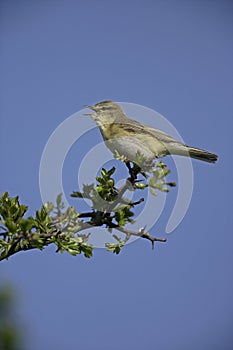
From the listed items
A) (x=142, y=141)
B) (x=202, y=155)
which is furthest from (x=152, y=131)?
(x=202, y=155)

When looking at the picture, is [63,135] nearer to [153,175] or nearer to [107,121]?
[153,175]

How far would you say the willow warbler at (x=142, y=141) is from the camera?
493cm

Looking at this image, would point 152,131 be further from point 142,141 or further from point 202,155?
point 202,155

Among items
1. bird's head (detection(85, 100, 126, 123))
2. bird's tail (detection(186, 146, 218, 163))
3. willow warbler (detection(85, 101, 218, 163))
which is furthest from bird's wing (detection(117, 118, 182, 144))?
bird's head (detection(85, 100, 126, 123))

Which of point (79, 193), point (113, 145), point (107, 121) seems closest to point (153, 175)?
point (79, 193)

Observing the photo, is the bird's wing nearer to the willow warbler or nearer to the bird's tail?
the willow warbler

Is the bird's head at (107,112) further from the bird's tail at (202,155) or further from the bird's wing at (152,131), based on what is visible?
the bird's tail at (202,155)

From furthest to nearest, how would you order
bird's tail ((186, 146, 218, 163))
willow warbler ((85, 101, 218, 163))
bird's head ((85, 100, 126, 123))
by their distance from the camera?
bird's head ((85, 100, 126, 123)), bird's tail ((186, 146, 218, 163)), willow warbler ((85, 101, 218, 163))

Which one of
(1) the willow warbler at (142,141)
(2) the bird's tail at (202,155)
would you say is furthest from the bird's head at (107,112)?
(2) the bird's tail at (202,155)

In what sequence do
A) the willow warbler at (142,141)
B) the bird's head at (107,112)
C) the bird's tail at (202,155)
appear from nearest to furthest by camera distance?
the willow warbler at (142,141) < the bird's tail at (202,155) < the bird's head at (107,112)

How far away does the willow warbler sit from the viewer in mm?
4926

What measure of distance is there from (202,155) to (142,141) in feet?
2.42

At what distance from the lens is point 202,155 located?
202 inches

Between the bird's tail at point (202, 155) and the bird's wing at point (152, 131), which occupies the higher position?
the bird's wing at point (152, 131)
